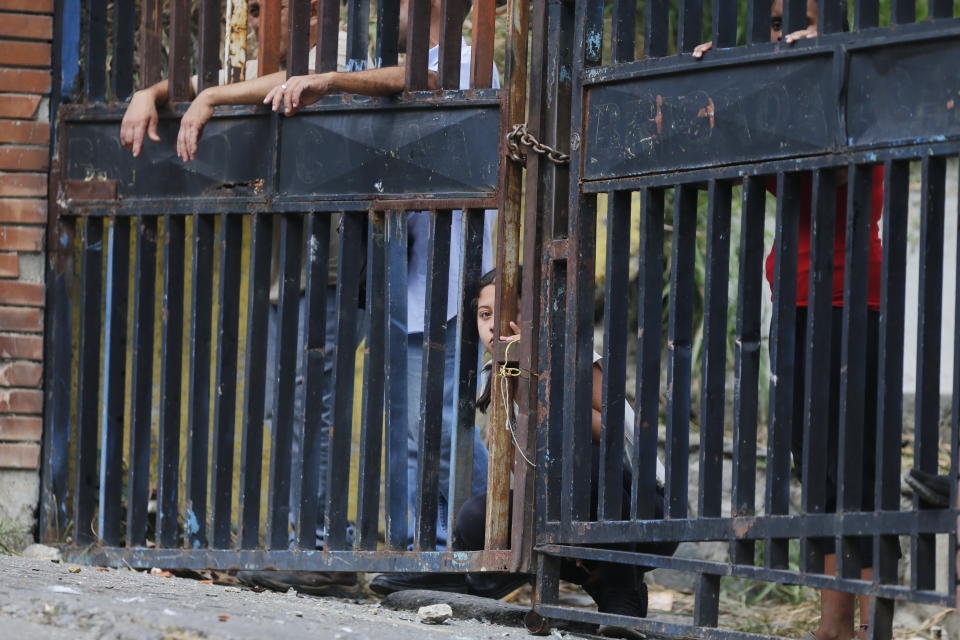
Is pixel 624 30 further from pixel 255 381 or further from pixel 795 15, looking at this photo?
pixel 255 381

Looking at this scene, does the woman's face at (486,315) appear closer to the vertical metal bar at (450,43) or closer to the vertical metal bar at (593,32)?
the vertical metal bar at (450,43)

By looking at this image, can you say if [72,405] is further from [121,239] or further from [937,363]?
[937,363]

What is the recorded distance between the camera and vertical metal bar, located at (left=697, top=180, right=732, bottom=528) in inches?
124

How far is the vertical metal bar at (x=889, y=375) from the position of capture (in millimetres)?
2842

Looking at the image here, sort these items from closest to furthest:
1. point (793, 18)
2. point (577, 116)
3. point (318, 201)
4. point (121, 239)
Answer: point (793, 18) < point (577, 116) < point (318, 201) < point (121, 239)

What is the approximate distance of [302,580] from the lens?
3.94 meters

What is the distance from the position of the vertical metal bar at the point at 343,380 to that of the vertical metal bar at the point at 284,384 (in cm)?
15

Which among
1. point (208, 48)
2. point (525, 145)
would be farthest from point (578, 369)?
point (208, 48)

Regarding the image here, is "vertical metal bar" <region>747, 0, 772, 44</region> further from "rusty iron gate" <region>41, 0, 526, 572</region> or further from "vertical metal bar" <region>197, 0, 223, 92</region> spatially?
"vertical metal bar" <region>197, 0, 223, 92</region>

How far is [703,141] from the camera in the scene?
10.4 ft

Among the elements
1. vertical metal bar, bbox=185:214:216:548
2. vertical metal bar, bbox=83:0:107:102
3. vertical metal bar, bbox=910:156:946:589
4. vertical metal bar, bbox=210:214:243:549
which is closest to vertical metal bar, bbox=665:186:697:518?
vertical metal bar, bbox=910:156:946:589

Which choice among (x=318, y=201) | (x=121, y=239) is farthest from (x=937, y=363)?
(x=121, y=239)

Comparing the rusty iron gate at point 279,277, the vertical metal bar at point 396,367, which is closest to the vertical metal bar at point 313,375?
the rusty iron gate at point 279,277

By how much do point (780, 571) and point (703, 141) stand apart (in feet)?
3.36
